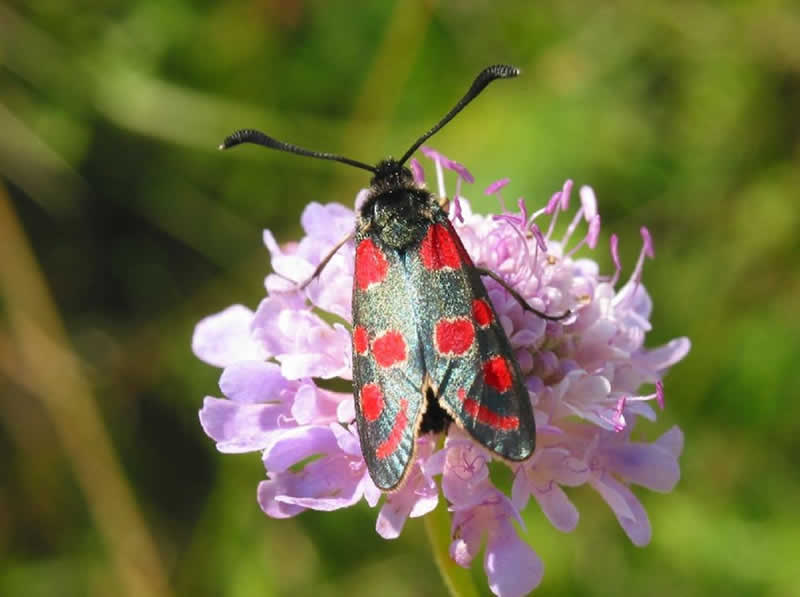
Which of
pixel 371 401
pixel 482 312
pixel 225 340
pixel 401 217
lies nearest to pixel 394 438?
pixel 371 401

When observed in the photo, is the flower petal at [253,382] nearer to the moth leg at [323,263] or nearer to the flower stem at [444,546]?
the moth leg at [323,263]

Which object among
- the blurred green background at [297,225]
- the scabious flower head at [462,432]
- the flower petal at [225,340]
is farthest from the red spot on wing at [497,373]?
the blurred green background at [297,225]

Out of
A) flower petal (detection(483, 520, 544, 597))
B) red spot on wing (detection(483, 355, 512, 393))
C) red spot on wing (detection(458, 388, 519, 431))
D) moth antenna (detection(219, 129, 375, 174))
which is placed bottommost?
flower petal (detection(483, 520, 544, 597))

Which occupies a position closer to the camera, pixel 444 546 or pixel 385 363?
pixel 385 363

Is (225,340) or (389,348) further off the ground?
(225,340)

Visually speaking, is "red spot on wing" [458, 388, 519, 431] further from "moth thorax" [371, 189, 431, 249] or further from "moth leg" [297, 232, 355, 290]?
"moth leg" [297, 232, 355, 290]

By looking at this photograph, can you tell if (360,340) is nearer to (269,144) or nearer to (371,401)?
(371,401)

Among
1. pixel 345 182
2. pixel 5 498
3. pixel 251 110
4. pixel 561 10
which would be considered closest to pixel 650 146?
pixel 561 10

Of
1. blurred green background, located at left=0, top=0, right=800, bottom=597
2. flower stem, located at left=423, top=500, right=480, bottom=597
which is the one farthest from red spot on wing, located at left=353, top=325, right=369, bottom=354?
blurred green background, located at left=0, top=0, right=800, bottom=597
